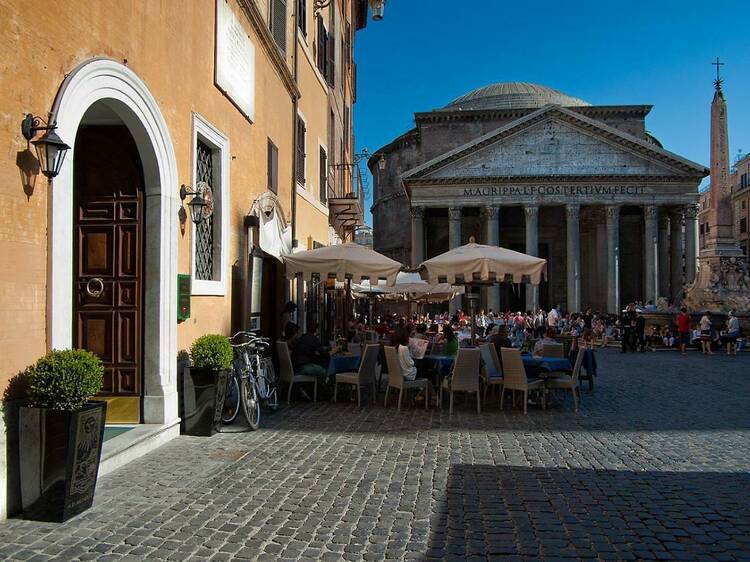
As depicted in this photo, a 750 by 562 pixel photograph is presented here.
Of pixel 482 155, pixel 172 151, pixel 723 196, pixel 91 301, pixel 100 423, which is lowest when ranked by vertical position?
pixel 100 423

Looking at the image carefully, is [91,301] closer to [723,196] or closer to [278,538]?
[278,538]

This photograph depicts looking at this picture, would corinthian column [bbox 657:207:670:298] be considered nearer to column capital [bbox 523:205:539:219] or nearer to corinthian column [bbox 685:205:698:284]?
corinthian column [bbox 685:205:698:284]

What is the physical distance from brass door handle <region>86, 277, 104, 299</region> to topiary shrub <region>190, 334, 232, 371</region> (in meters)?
1.03

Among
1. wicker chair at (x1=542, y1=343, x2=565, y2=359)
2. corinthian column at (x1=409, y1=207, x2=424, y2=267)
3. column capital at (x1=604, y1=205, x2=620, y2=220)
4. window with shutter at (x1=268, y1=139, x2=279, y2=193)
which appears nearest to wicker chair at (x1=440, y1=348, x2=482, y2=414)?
wicker chair at (x1=542, y1=343, x2=565, y2=359)

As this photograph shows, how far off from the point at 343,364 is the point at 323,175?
8.53 m

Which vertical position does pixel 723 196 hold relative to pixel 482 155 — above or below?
below

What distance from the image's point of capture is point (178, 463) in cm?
538

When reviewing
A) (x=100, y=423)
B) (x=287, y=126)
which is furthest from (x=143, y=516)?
(x=287, y=126)

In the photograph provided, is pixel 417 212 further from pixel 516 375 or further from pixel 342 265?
pixel 516 375

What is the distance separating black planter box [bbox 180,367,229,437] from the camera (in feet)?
20.8

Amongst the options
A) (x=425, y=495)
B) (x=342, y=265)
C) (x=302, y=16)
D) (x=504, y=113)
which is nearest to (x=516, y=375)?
(x=342, y=265)

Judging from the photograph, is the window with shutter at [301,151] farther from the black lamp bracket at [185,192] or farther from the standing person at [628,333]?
the standing person at [628,333]

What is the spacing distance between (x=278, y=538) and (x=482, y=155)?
36.1 metres

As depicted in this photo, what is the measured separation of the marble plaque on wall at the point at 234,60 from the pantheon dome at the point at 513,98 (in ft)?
149
